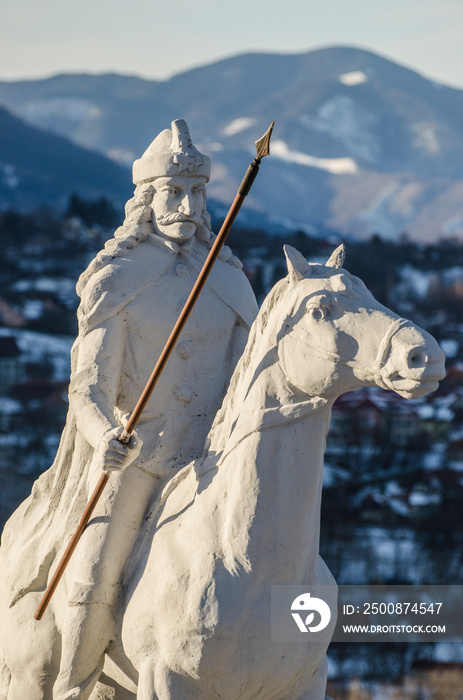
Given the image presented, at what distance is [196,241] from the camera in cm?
875

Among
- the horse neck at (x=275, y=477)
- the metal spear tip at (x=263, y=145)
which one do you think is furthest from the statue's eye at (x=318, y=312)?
the metal spear tip at (x=263, y=145)

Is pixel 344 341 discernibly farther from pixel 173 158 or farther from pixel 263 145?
pixel 173 158

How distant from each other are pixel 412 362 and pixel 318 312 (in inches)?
24.7

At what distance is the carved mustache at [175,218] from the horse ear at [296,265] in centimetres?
143

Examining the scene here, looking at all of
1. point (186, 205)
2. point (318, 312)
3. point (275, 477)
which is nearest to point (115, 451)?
point (275, 477)

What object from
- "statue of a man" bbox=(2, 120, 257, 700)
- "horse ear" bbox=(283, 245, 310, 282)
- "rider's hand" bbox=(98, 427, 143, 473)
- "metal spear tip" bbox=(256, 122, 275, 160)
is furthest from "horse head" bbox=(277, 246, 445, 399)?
"statue of a man" bbox=(2, 120, 257, 700)

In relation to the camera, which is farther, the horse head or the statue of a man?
the statue of a man

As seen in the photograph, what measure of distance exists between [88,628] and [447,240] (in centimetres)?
12008

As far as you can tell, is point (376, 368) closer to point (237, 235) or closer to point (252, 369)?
point (252, 369)

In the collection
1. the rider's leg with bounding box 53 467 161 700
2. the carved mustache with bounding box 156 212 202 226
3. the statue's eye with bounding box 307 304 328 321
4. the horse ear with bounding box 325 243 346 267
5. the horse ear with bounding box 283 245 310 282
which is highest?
the carved mustache with bounding box 156 212 202 226

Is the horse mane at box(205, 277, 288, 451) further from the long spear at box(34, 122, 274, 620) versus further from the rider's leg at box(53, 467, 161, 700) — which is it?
the rider's leg at box(53, 467, 161, 700)

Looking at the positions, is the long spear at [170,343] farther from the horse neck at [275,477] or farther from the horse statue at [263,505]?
the horse neck at [275,477]

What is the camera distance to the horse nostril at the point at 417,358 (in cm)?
674

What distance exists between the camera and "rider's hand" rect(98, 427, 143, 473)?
25.0 ft
